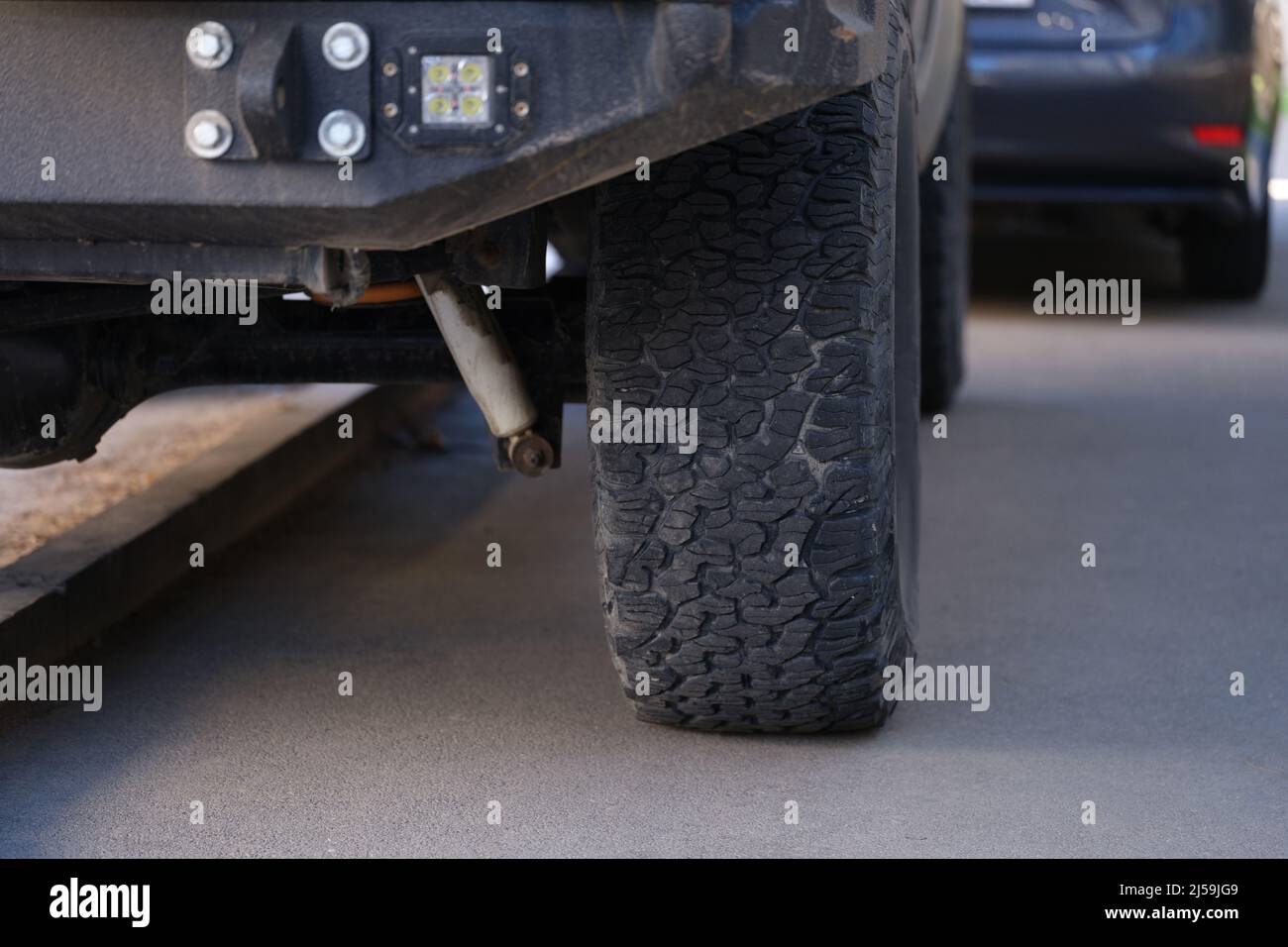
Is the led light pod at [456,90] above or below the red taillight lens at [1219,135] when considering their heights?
below

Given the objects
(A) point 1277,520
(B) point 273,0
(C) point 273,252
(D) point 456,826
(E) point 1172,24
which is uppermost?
(E) point 1172,24

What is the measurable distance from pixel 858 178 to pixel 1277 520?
1.99 meters

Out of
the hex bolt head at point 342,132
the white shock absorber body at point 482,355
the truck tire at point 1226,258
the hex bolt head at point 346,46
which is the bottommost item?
the white shock absorber body at point 482,355

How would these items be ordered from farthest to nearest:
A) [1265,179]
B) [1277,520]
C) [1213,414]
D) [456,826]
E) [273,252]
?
1. [1265,179]
2. [1213,414]
3. [1277,520]
4. [456,826]
5. [273,252]

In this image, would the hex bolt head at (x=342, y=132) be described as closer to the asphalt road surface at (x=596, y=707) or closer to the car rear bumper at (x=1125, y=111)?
the asphalt road surface at (x=596, y=707)

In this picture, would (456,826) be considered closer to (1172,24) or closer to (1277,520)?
(1277,520)

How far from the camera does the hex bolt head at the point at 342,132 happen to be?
1.75 m

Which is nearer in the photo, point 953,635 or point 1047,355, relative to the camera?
point 953,635

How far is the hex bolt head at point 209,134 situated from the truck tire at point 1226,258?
20.0ft

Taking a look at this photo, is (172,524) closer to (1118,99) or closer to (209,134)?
(209,134)

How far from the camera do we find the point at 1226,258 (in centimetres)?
733

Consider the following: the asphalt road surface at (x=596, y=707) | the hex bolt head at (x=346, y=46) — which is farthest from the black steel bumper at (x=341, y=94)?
the asphalt road surface at (x=596, y=707)

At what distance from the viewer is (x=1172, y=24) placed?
253 inches

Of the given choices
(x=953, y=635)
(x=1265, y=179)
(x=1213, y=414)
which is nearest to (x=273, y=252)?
(x=953, y=635)
